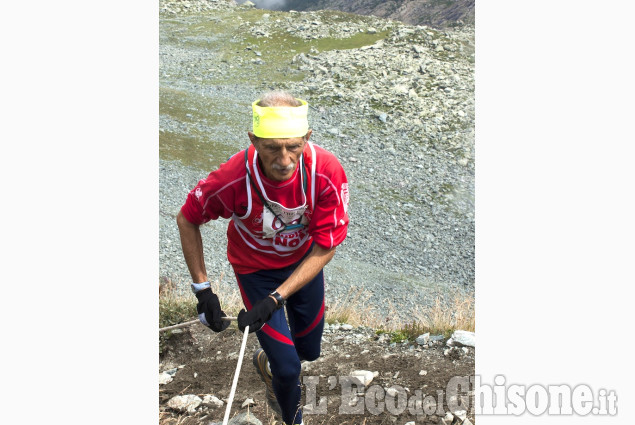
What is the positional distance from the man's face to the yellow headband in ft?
0.09

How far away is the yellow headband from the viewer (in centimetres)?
279

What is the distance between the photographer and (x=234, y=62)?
1956cm

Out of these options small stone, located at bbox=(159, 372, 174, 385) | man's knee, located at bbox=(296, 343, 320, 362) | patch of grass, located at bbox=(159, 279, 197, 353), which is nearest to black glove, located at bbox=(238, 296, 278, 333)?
man's knee, located at bbox=(296, 343, 320, 362)

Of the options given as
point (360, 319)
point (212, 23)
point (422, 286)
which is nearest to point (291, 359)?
point (360, 319)

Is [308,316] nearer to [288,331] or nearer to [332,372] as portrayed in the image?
[288,331]

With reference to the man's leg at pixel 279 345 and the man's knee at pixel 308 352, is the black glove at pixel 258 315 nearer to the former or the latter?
the man's leg at pixel 279 345

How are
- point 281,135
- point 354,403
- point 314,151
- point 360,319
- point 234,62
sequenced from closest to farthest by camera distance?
point 281,135
point 314,151
point 354,403
point 360,319
point 234,62

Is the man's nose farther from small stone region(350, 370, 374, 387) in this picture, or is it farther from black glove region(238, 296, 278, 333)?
small stone region(350, 370, 374, 387)

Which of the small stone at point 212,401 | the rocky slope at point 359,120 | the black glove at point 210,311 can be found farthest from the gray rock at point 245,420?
the rocky slope at point 359,120

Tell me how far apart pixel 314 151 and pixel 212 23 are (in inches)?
813

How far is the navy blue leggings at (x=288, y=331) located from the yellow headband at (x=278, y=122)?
948mm

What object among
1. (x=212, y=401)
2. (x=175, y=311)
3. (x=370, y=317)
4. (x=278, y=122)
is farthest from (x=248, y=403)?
(x=278, y=122)

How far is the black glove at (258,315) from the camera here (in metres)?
3.03

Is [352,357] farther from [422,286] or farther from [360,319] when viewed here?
[422,286]
